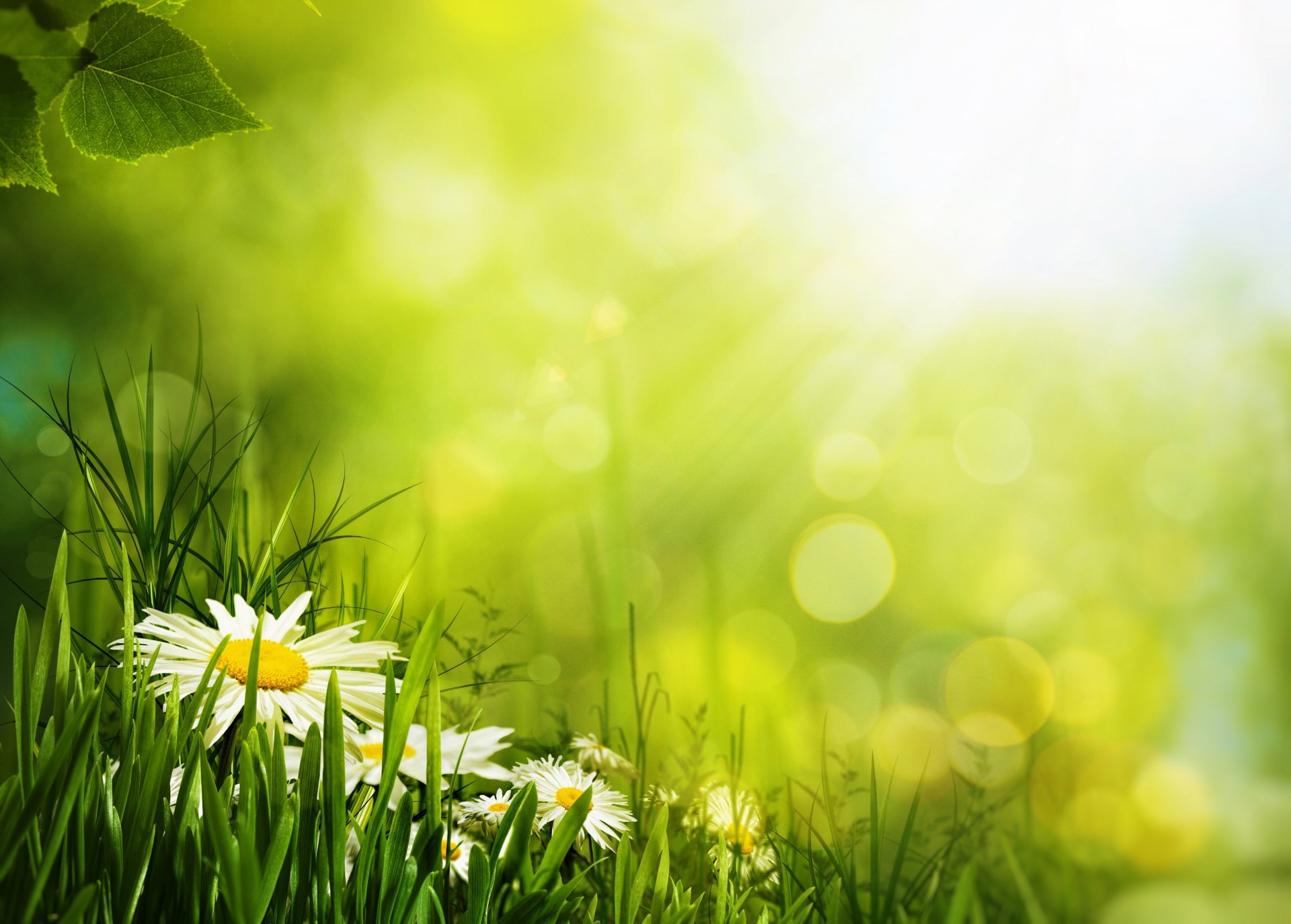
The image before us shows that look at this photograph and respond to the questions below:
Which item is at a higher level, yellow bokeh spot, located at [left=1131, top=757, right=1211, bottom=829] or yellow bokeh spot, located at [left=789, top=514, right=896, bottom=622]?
yellow bokeh spot, located at [left=789, top=514, right=896, bottom=622]

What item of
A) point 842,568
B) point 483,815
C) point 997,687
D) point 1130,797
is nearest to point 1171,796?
point 1130,797

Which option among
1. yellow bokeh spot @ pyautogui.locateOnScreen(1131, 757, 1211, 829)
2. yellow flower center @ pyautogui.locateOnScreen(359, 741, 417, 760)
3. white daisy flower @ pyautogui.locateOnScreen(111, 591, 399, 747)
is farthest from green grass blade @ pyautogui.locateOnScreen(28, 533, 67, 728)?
yellow bokeh spot @ pyautogui.locateOnScreen(1131, 757, 1211, 829)

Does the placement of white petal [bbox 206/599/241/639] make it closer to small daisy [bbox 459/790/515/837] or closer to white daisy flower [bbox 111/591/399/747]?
white daisy flower [bbox 111/591/399/747]

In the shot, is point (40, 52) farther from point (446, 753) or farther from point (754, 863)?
point (754, 863)

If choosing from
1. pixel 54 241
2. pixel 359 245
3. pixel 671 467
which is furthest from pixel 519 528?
pixel 54 241

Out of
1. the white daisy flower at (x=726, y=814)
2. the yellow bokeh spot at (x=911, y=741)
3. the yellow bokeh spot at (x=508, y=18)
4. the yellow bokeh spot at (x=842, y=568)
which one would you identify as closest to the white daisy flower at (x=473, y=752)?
the white daisy flower at (x=726, y=814)

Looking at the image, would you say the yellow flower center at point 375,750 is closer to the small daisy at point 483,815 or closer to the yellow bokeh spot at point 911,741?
the small daisy at point 483,815
